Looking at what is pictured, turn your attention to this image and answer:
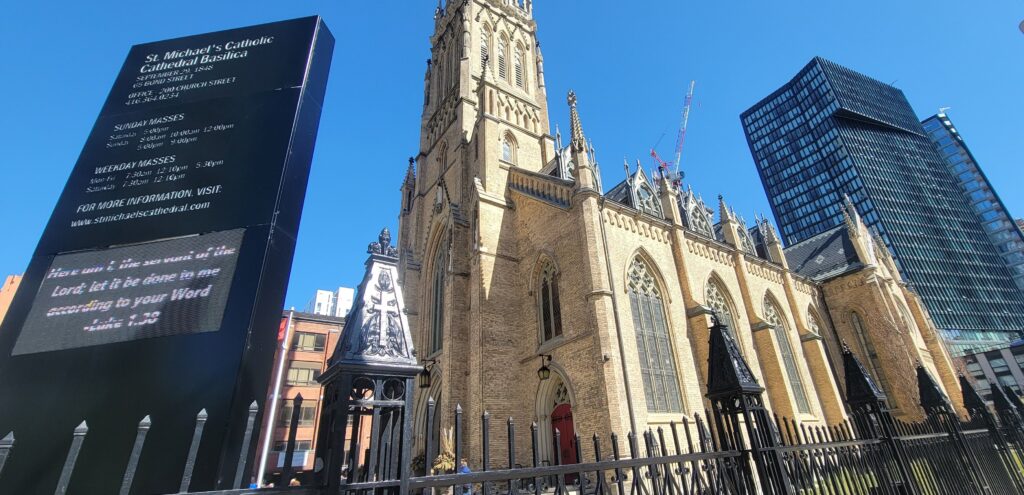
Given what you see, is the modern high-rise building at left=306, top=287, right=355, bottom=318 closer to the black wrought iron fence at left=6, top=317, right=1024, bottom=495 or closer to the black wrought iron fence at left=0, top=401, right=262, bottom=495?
the black wrought iron fence at left=6, top=317, right=1024, bottom=495

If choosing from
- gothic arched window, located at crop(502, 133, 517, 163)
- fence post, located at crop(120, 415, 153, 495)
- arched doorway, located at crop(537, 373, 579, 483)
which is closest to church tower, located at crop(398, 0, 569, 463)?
gothic arched window, located at crop(502, 133, 517, 163)

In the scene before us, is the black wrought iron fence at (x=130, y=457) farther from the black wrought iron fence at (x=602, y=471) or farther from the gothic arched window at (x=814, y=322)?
the gothic arched window at (x=814, y=322)

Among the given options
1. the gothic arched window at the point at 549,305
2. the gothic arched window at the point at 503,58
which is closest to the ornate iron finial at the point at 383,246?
the gothic arched window at the point at 549,305

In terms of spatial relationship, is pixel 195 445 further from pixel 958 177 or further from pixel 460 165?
pixel 958 177

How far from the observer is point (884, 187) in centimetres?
8150

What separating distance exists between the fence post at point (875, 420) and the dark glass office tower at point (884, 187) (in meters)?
66.4

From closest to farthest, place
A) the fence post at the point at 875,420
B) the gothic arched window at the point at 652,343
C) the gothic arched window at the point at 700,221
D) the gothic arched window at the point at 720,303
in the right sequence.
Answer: the fence post at the point at 875,420
the gothic arched window at the point at 652,343
the gothic arched window at the point at 720,303
the gothic arched window at the point at 700,221

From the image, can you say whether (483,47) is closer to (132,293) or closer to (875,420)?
(875,420)

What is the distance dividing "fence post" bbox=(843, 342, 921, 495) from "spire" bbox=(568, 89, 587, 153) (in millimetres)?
11098

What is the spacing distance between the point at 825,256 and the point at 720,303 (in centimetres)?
1588

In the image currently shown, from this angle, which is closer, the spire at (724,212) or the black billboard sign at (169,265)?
the black billboard sign at (169,265)

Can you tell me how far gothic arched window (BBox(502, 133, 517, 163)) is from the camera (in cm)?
2242

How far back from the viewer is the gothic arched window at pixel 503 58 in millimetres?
26614

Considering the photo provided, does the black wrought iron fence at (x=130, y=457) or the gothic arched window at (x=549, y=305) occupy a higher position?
the gothic arched window at (x=549, y=305)
